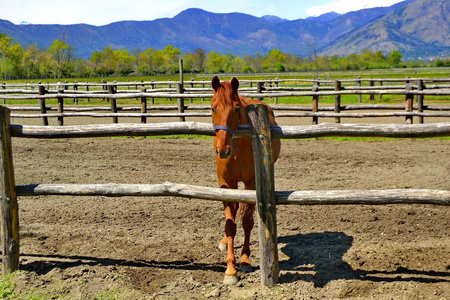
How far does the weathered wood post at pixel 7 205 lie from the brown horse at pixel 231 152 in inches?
81.5

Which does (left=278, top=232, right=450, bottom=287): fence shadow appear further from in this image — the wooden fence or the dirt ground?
the wooden fence

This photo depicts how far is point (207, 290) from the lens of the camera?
3.98 m

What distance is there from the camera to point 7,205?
14.1 ft

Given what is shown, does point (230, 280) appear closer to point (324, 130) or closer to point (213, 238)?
point (213, 238)

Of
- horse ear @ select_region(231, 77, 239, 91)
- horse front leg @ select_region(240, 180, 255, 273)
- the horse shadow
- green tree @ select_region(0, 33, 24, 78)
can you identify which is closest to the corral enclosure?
the horse shadow

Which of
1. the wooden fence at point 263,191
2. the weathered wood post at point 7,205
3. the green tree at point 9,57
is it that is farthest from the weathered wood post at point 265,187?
the green tree at point 9,57

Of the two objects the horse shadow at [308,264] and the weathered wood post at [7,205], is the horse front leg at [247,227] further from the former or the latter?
the weathered wood post at [7,205]

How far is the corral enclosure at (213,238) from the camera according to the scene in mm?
4059

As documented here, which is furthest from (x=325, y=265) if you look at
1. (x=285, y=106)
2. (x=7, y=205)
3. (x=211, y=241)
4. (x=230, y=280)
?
(x=285, y=106)

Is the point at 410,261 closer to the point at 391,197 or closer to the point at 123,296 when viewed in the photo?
the point at 391,197

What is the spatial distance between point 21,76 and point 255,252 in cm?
8991

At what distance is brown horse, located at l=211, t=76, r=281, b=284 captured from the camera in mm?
3805

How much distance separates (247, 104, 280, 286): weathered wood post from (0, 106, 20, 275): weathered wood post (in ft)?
7.92

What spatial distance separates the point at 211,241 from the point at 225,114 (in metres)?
1.93
